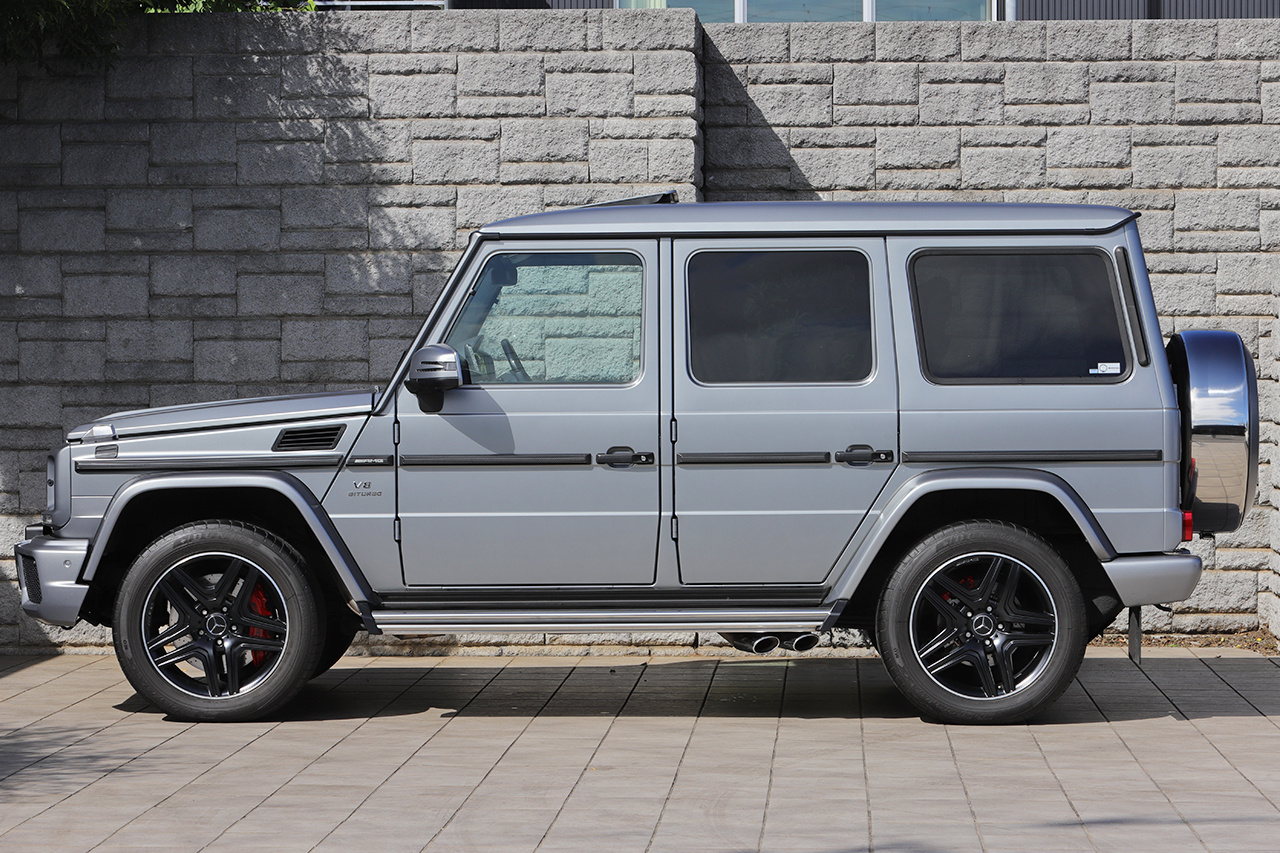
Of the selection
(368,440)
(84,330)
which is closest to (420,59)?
(84,330)

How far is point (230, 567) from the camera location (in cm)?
628

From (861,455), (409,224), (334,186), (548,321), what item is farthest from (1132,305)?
(334,186)

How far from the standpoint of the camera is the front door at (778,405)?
6043mm

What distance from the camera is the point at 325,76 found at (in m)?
8.56

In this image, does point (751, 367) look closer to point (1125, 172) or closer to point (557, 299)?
point (557, 299)

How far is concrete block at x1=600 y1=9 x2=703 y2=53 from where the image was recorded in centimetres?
846

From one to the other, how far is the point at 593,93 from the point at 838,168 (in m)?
1.64

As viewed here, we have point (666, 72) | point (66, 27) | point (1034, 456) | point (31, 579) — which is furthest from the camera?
point (666, 72)

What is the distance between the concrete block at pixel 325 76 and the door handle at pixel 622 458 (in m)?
3.68

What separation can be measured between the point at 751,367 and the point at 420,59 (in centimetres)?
367

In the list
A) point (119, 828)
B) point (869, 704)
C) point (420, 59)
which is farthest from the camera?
point (420, 59)

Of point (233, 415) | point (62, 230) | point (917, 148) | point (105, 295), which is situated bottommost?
point (233, 415)

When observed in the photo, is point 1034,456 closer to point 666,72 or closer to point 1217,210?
point 1217,210

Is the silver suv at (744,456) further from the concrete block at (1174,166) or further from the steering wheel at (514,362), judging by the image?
the concrete block at (1174,166)
